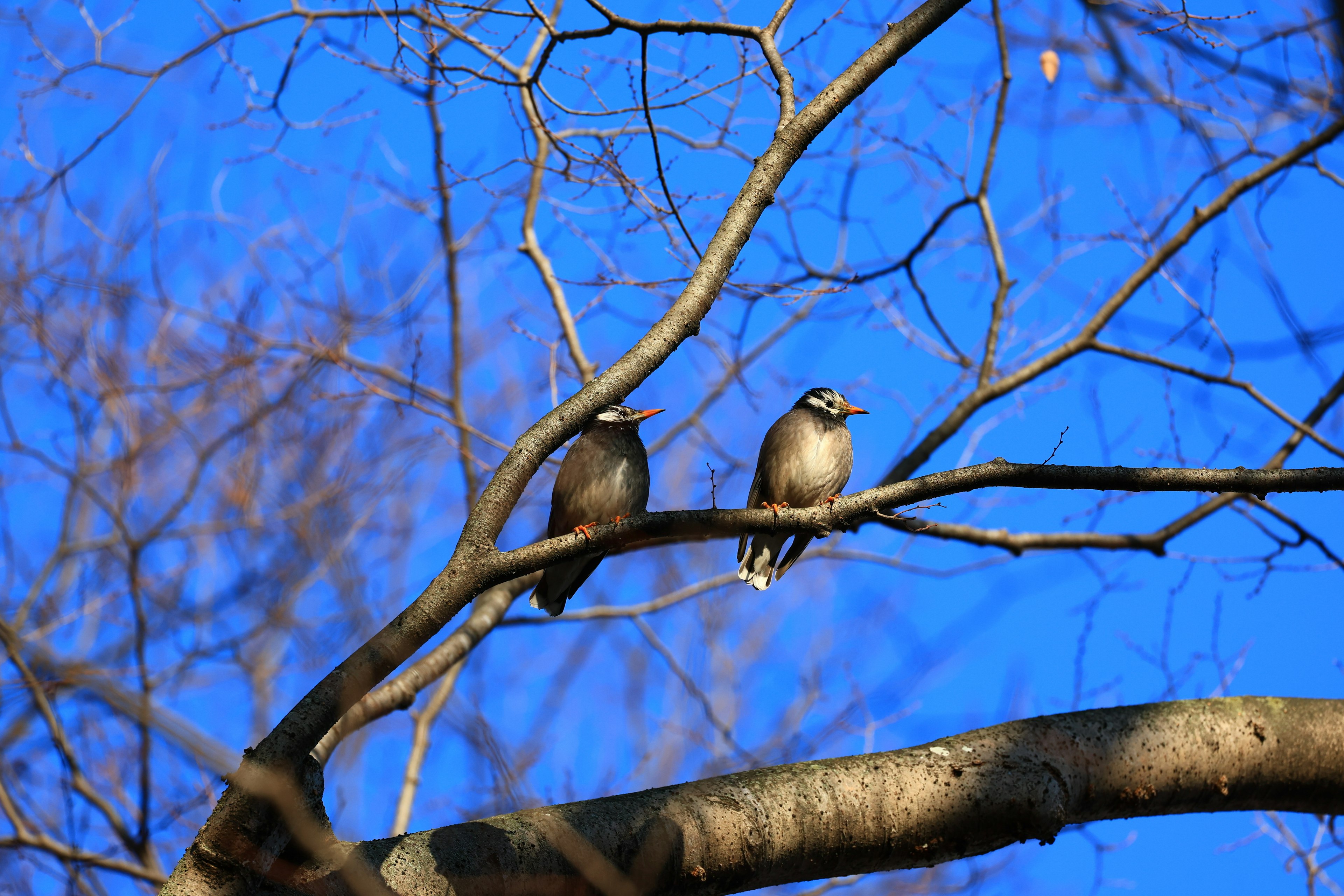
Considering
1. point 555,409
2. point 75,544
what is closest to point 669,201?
point 555,409

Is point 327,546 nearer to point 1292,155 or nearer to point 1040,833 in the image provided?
point 1040,833

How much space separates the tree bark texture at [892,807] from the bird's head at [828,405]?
2.88 meters

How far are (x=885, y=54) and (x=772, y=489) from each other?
2.77 meters

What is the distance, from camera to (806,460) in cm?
550

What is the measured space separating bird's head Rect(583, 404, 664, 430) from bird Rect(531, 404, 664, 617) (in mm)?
87

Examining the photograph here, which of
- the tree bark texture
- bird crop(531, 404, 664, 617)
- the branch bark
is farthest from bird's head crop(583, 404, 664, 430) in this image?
the tree bark texture

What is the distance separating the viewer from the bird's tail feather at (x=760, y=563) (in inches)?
227

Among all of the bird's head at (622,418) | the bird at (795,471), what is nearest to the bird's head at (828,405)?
the bird at (795,471)

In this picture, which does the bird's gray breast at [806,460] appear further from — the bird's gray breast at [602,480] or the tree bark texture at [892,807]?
the tree bark texture at [892,807]

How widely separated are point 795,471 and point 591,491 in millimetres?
1129

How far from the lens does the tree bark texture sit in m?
2.62

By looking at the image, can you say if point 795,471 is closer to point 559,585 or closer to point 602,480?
point 602,480

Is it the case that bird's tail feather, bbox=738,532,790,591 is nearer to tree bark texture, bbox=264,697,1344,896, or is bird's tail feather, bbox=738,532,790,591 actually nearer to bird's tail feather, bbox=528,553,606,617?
bird's tail feather, bbox=528,553,606,617

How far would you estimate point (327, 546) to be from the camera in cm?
511
